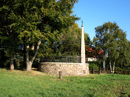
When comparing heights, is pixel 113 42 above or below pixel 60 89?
above

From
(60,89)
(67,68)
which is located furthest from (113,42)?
(60,89)

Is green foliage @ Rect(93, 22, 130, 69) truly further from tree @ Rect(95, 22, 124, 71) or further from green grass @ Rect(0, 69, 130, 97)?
green grass @ Rect(0, 69, 130, 97)

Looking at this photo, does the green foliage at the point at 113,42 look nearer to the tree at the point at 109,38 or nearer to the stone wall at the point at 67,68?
the tree at the point at 109,38

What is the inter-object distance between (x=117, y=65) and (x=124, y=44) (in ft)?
22.7

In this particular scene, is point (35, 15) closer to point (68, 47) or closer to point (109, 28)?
point (68, 47)

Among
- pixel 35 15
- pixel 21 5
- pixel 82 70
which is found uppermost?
pixel 21 5

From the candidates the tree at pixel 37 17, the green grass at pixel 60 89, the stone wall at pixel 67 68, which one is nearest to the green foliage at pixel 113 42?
the stone wall at pixel 67 68

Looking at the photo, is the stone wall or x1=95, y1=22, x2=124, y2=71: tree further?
x1=95, y1=22, x2=124, y2=71: tree

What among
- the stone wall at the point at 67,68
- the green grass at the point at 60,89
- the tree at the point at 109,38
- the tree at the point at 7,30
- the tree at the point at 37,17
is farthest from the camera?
the tree at the point at 109,38

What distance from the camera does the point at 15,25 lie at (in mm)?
16109

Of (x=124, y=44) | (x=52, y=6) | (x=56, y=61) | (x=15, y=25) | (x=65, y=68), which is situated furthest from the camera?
(x=124, y=44)

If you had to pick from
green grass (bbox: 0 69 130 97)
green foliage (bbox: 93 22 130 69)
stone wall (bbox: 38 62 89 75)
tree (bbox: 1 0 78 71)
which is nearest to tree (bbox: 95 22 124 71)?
green foliage (bbox: 93 22 130 69)

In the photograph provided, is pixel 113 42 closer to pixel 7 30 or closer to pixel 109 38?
pixel 109 38

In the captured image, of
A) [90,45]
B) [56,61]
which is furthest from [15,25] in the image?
[90,45]
